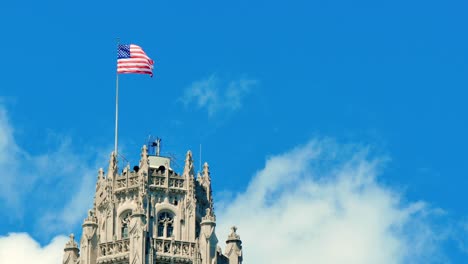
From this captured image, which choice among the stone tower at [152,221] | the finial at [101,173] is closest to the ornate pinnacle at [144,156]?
the stone tower at [152,221]

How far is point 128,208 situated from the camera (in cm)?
18288

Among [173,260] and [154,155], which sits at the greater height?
[154,155]

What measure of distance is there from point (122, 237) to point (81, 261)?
427 cm

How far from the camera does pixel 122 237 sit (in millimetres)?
182250

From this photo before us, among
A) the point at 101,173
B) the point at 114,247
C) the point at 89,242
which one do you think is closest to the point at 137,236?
the point at 114,247

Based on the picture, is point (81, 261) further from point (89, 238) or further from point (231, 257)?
point (231, 257)

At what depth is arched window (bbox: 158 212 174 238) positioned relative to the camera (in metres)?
182

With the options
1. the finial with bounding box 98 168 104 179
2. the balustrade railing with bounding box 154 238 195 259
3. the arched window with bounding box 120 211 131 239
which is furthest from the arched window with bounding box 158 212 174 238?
the finial with bounding box 98 168 104 179

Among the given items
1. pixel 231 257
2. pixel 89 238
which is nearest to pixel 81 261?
pixel 89 238

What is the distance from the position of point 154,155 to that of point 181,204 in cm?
608

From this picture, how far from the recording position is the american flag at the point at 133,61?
186m

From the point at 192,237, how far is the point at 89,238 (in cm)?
902

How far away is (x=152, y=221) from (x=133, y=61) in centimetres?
1528

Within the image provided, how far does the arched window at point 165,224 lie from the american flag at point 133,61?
43.6ft
